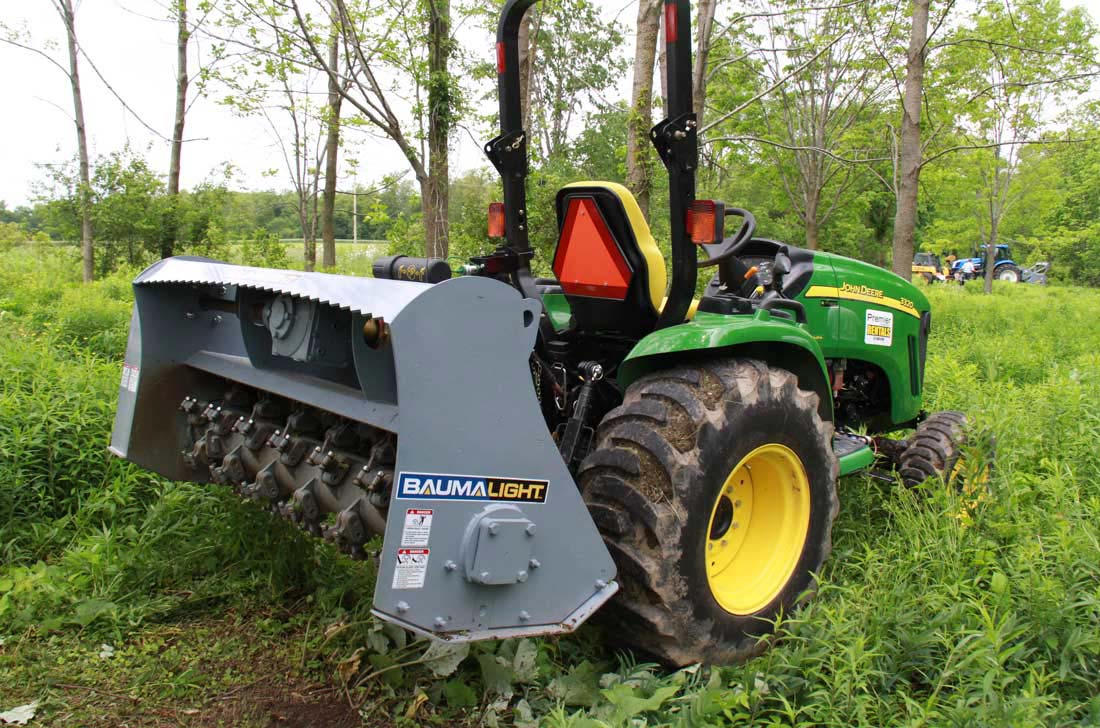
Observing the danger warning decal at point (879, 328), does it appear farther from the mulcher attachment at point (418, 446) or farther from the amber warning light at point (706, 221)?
the mulcher attachment at point (418, 446)

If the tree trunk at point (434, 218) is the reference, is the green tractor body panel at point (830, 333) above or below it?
below

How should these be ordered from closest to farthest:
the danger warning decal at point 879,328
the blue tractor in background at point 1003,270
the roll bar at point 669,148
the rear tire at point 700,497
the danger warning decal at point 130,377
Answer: the rear tire at point 700,497, the roll bar at point 669,148, the danger warning decal at point 130,377, the danger warning decal at point 879,328, the blue tractor in background at point 1003,270

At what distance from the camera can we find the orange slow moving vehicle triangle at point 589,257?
321 centimetres

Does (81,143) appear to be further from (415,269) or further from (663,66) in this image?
(415,269)

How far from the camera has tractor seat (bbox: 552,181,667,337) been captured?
3176 mm

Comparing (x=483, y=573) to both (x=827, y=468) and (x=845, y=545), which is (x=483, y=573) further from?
(x=845, y=545)

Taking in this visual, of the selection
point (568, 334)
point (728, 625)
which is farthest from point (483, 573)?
point (568, 334)

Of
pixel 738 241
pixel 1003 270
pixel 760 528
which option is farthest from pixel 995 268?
pixel 760 528

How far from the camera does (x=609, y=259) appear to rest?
3.23 meters

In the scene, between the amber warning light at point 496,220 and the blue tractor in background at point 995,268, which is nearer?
the amber warning light at point 496,220

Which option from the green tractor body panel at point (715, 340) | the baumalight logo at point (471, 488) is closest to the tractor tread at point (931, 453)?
the green tractor body panel at point (715, 340)

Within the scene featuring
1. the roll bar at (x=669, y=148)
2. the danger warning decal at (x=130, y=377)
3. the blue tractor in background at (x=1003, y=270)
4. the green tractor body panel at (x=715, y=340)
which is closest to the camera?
the green tractor body panel at (x=715, y=340)

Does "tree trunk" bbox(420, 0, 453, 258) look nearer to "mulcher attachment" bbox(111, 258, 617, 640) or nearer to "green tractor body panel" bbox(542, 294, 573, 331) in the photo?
"green tractor body panel" bbox(542, 294, 573, 331)

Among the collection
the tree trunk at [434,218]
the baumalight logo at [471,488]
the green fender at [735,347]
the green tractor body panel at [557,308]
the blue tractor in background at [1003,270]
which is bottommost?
the baumalight logo at [471,488]
